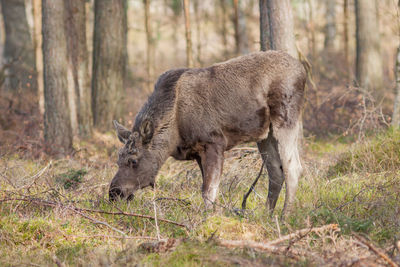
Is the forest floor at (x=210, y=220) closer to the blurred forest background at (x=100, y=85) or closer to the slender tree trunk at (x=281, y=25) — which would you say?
the slender tree trunk at (x=281, y=25)

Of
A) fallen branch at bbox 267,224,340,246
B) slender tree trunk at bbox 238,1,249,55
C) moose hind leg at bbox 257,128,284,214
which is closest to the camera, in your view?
fallen branch at bbox 267,224,340,246

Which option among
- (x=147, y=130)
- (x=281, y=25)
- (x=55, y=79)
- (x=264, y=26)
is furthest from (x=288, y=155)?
(x=55, y=79)

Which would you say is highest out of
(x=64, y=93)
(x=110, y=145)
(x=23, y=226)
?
(x=64, y=93)

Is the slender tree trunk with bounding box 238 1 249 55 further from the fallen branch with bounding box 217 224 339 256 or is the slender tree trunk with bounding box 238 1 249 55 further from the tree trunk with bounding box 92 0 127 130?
the fallen branch with bounding box 217 224 339 256

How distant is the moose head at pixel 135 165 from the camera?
7.03m

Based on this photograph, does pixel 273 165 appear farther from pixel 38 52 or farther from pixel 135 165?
pixel 38 52

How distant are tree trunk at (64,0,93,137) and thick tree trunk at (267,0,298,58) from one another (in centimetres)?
681

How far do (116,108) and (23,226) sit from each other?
9712 mm

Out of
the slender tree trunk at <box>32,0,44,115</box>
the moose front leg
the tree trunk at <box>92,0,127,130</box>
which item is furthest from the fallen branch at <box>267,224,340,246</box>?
the slender tree trunk at <box>32,0,44,115</box>

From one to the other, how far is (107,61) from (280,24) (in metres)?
7.55

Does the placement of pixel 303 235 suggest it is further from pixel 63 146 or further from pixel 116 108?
pixel 116 108

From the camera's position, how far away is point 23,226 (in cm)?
605

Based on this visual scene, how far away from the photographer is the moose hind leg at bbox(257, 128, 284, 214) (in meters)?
7.55

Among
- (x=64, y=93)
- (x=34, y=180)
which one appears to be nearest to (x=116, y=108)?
(x=64, y=93)
